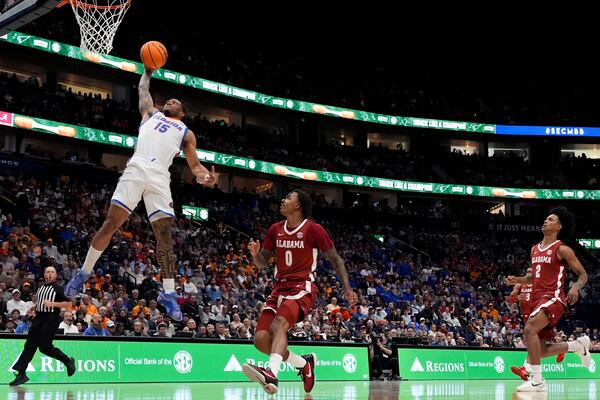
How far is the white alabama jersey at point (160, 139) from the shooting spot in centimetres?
852

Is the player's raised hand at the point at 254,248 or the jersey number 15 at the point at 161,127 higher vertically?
the jersey number 15 at the point at 161,127

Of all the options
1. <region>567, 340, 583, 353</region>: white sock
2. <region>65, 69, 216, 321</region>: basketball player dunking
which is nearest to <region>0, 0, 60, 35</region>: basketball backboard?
<region>65, 69, 216, 321</region>: basketball player dunking

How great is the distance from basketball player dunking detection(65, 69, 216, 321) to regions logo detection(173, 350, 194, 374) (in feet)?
19.9

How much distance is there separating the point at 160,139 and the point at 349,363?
33.4 ft

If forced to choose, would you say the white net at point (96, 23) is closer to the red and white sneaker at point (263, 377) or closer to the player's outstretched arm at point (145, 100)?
the player's outstretched arm at point (145, 100)

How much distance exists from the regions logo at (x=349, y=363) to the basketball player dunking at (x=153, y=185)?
29.8 ft

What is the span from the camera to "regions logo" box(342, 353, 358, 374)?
17.4 metres

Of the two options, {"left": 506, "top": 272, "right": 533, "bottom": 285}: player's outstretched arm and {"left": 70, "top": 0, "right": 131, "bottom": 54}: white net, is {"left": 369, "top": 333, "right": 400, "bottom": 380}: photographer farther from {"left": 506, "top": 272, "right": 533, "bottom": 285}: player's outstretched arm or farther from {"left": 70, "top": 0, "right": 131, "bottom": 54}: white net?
{"left": 70, "top": 0, "right": 131, "bottom": 54}: white net

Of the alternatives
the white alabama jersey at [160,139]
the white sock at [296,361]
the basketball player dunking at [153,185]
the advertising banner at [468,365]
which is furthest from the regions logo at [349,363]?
the white alabama jersey at [160,139]

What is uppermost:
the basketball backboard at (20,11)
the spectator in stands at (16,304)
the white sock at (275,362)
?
the basketball backboard at (20,11)

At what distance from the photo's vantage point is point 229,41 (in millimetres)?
44688

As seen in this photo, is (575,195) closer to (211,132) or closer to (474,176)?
(474,176)

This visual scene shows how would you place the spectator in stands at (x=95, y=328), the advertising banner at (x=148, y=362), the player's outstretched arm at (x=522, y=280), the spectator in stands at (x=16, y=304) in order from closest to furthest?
the player's outstretched arm at (x=522, y=280) < the advertising banner at (x=148, y=362) < the spectator in stands at (x=95, y=328) < the spectator in stands at (x=16, y=304)

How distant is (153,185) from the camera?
8.47m
